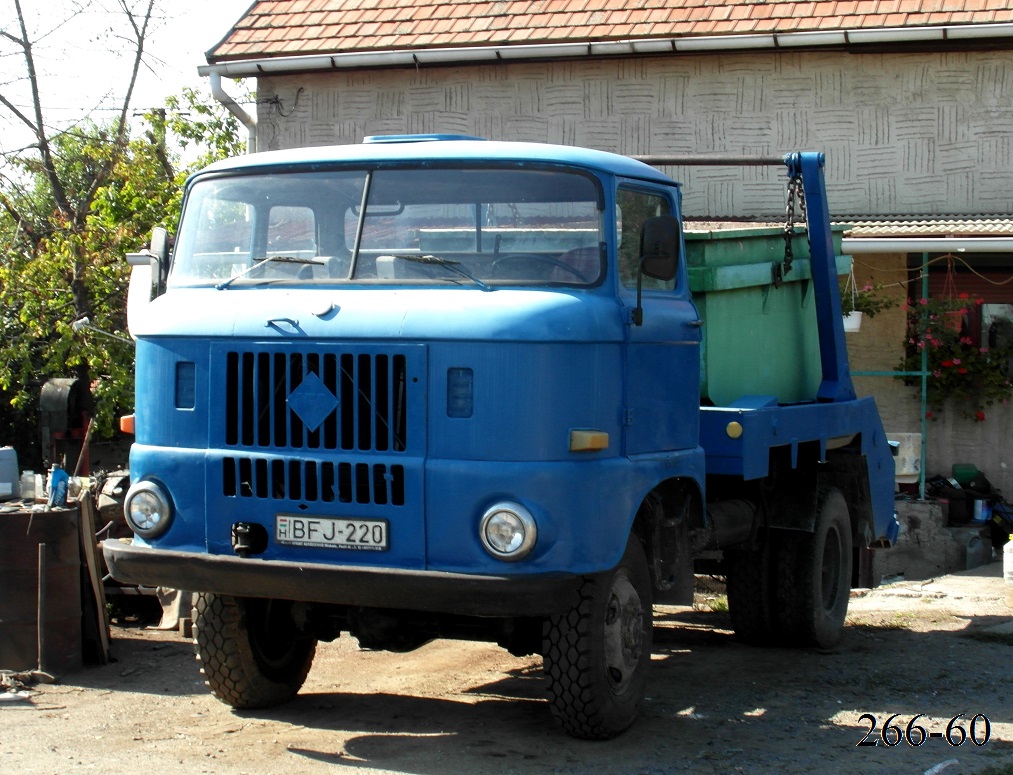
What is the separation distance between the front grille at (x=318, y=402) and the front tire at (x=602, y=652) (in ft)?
3.38

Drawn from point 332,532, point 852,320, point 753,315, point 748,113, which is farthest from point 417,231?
point 748,113

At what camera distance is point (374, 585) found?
17.5 feet

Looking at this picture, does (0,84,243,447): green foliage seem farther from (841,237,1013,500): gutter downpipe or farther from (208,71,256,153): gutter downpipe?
(841,237,1013,500): gutter downpipe

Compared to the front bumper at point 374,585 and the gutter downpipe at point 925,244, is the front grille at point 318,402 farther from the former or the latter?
the gutter downpipe at point 925,244

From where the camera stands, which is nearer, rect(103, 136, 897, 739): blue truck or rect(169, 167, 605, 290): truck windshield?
rect(103, 136, 897, 739): blue truck

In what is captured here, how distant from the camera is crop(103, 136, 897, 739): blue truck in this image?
5.34 m

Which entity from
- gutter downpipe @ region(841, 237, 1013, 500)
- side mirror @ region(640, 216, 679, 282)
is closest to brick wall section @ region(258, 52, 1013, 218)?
gutter downpipe @ region(841, 237, 1013, 500)

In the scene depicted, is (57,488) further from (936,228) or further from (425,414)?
(936,228)

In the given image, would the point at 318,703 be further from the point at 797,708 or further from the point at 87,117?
the point at 87,117

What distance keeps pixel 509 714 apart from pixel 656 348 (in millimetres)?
1910

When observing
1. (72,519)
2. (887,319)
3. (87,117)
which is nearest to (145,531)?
(72,519)

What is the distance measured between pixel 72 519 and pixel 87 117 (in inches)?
600

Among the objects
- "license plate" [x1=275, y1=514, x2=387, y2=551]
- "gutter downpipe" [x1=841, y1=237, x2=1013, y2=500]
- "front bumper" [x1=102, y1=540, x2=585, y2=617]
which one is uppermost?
"gutter downpipe" [x1=841, y1=237, x2=1013, y2=500]

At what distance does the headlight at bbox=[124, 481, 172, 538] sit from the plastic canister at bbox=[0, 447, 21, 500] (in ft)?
7.87
